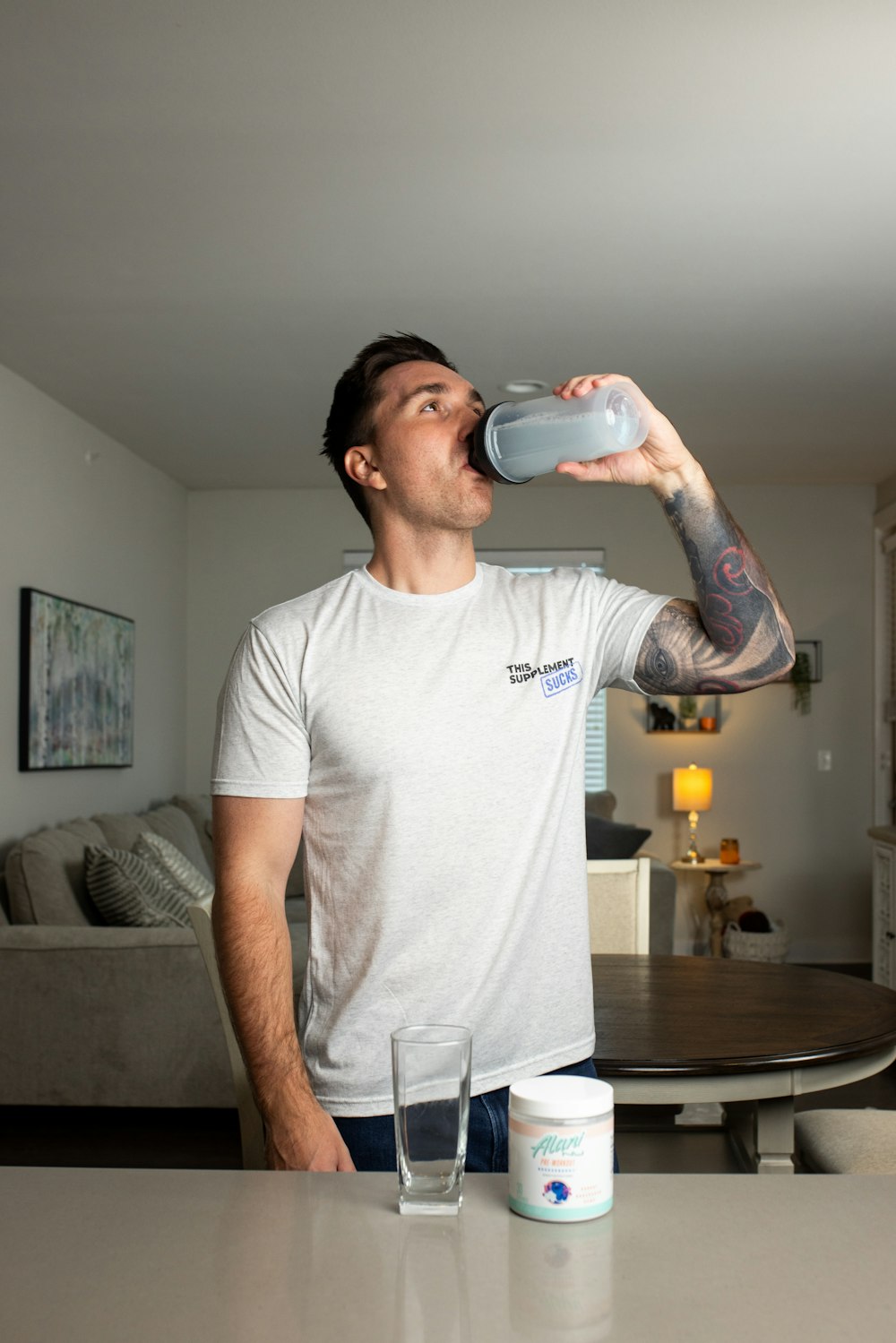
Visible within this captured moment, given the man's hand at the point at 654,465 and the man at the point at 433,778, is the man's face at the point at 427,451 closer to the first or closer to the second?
the man at the point at 433,778

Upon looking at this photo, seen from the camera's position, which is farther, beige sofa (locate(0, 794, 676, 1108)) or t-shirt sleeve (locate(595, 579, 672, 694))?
beige sofa (locate(0, 794, 676, 1108))

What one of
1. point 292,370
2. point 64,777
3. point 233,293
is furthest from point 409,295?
point 64,777

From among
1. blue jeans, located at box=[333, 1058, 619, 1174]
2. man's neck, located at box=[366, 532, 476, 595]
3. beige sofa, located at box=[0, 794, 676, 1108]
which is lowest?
beige sofa, located at box=[0, 794, 676, 1108]

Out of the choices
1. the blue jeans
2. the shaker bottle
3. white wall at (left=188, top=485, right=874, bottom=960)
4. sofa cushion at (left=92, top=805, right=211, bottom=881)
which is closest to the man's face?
the shaker bottle

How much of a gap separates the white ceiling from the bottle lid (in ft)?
6.93

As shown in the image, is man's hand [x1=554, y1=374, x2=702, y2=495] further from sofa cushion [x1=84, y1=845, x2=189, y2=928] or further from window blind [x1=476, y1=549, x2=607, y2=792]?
window blind [x1=476, y1=549, x2=607, y2=792]

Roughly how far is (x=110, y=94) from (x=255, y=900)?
6.81 feet

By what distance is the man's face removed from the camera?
1.43 m

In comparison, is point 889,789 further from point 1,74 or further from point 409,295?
point 1,74

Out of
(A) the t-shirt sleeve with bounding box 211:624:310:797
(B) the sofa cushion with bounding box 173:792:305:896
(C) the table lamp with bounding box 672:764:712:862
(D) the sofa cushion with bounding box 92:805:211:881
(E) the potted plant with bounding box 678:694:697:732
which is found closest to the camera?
(A) the t-shirt sleeve with bounding box 211:624:310:797

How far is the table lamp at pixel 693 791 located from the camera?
673 cm

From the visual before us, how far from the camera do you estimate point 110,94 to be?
269 centimetres

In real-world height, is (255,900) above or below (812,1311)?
above

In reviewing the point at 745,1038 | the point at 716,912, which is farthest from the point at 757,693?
the point at 745,1038
